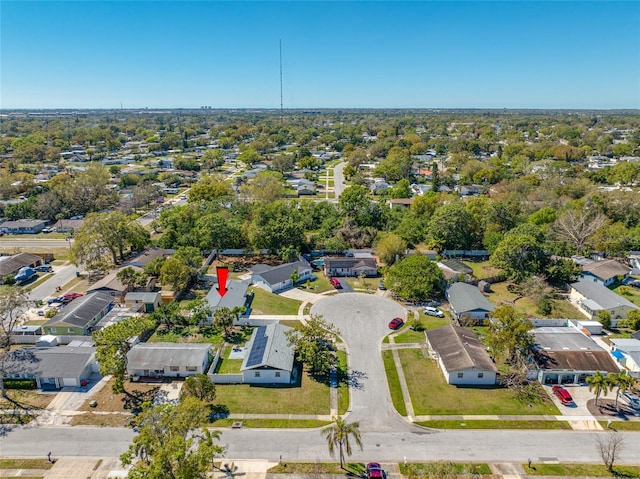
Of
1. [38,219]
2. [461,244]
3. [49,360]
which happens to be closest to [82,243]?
[49,360]

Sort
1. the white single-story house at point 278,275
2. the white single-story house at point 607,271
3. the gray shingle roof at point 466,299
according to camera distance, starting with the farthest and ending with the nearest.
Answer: the white single-story house at point 607,271 < the white single-story house at point 278,275 < the gray shingle roof at point 466,299

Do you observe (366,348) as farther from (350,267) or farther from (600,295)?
(600,295)

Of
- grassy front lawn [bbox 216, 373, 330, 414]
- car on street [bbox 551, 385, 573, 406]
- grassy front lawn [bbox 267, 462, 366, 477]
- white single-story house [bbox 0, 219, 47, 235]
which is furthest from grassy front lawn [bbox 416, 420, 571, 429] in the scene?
white single-story house [bbox 0, 219, 47, 235]

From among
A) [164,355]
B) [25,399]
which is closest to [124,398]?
→ [164,355]

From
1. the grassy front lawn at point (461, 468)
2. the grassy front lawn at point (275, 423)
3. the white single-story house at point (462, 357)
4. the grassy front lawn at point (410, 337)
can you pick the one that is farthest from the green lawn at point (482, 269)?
the grassy front lawn at point (275, 423)

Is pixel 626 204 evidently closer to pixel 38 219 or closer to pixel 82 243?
pixel 82 243

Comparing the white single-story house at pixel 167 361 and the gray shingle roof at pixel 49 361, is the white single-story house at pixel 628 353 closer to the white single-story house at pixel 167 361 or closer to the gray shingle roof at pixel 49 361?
the white single-story house at pixel 167 361
